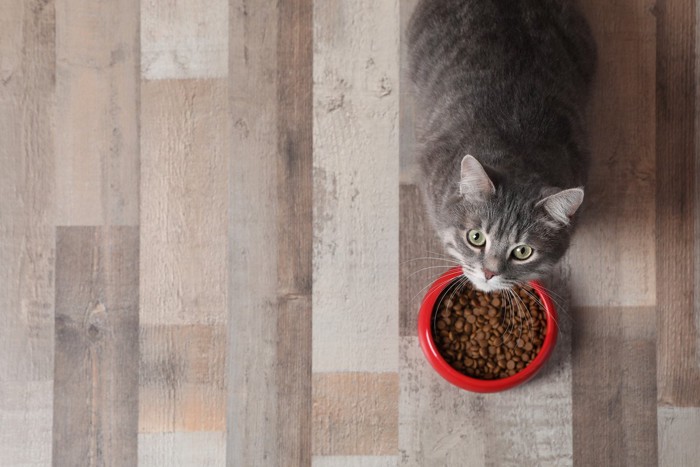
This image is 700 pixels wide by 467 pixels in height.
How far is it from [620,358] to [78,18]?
5.64 feet

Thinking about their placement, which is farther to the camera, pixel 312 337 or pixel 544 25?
pixel 312 337

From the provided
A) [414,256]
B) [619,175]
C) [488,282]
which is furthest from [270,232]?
[619,175]

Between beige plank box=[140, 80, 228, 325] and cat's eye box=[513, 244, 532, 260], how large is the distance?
2.63 ft

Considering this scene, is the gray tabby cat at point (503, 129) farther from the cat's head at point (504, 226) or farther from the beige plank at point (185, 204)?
the beige plank at point (185, 204)

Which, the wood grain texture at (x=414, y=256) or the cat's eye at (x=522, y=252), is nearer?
the cat's eye at (x=522, y=252)

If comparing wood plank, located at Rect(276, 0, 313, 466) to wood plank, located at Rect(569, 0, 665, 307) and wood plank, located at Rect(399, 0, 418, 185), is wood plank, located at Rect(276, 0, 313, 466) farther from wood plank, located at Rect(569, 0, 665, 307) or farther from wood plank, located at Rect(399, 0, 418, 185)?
wood plank, located at Rect(569, 0, 665, 307)

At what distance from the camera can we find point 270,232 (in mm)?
1750

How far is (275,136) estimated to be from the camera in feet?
5.74

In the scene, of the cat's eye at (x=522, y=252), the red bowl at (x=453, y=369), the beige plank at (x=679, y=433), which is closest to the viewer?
the cat's eye at (x=522, y=252)

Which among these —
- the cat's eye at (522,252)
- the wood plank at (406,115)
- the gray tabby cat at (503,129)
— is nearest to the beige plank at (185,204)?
the wood plank at (406,115)

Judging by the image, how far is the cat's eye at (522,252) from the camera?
1319 millimetres

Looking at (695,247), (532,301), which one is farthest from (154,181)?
(695,247)

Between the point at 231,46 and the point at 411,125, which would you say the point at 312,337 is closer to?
the point at 411,125

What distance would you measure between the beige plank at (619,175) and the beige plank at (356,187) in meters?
0.51
